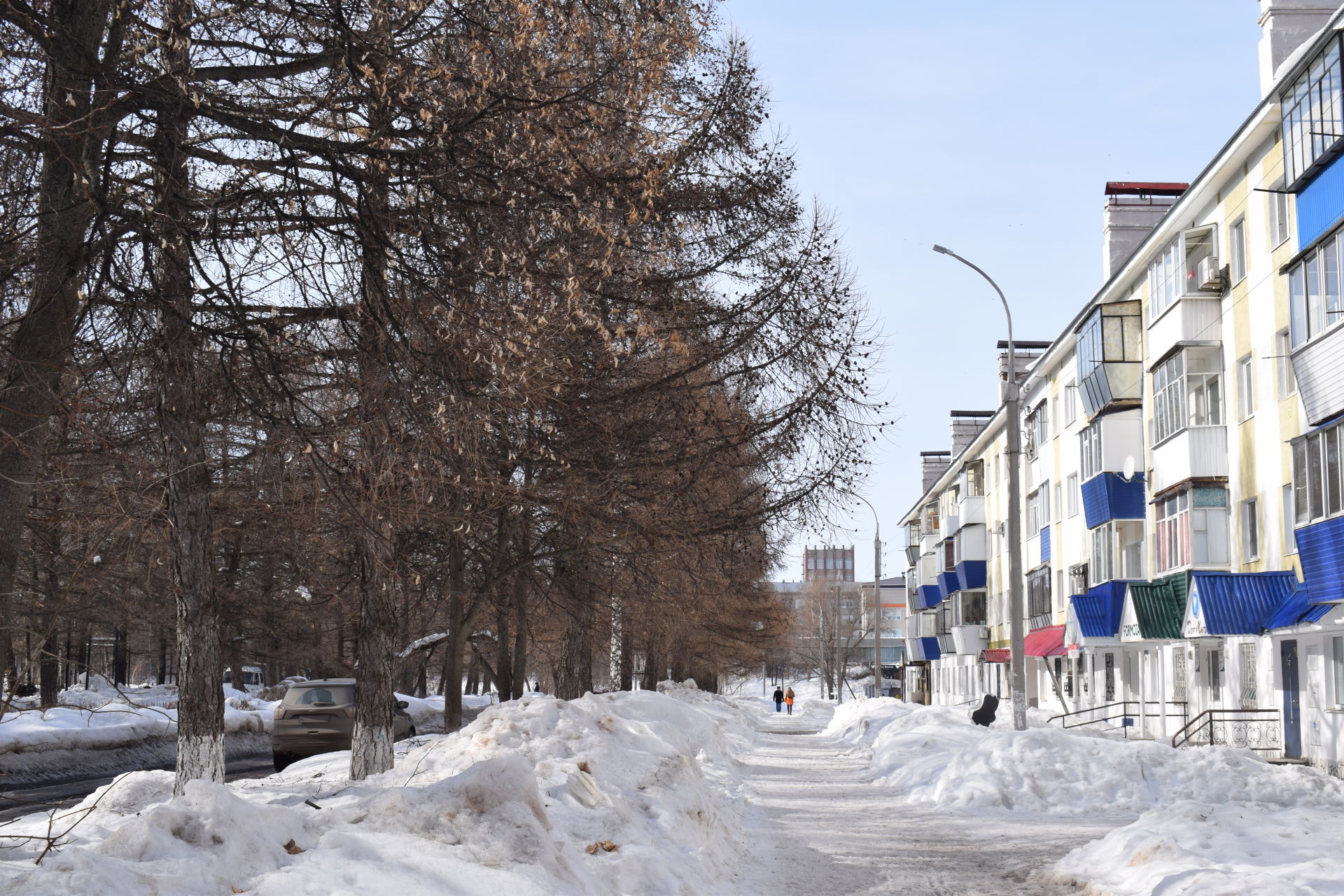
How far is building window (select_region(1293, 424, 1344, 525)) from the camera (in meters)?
20.8

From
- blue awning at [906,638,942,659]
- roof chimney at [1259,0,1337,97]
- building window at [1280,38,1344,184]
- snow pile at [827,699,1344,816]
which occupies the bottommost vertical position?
blue awning at [906,638,942,659]

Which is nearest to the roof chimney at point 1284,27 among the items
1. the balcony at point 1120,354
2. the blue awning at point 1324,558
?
the balcony at point 1120,354

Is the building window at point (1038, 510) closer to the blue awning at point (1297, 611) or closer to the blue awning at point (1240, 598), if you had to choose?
the blue awning at point (1240, 598)

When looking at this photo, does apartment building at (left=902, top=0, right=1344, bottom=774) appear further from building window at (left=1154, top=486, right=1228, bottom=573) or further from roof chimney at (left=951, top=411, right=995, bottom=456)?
→ roof chimney at (left=951, top=411, right=995, bottom=456)

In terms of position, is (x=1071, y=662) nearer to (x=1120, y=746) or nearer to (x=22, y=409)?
(x=1120, y=746)

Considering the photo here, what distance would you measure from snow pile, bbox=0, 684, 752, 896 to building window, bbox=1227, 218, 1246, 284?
20.5 meters

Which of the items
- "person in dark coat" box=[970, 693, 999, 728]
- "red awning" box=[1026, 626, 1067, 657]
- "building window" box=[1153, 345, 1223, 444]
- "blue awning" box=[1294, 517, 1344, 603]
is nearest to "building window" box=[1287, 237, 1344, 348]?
"blue awning" box=[1294, 517, 1344, 603]

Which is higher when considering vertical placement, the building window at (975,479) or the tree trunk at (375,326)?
the building window at (975,479)

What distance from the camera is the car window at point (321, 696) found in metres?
24.0

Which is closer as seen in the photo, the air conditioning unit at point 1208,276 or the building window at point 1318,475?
the building window at point 1318,475

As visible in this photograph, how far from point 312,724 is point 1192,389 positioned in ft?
68.7

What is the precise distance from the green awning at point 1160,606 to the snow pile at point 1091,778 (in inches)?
481

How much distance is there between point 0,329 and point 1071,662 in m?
40.2

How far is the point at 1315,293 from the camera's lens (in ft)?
69.7
